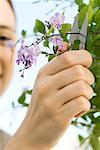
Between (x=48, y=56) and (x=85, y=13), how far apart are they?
84mm

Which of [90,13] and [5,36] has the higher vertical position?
[90,13]

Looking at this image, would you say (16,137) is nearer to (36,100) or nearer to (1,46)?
(36,100)

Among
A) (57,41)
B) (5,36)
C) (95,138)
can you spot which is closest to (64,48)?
(57,41)

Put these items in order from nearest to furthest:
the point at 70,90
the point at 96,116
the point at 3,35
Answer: the point at 70,90 < the point at 96,116 < the point at 3,35

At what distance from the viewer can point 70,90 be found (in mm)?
458

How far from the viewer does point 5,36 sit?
3.50 ft

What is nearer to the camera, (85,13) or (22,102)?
(85,13)

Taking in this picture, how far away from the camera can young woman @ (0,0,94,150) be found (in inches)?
18.1

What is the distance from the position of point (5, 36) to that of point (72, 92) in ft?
2.11

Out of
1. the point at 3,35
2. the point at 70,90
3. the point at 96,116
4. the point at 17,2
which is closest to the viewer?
the point at 70,90

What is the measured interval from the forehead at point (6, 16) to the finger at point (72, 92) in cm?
65

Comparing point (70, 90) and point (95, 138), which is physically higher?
point (70, 90)

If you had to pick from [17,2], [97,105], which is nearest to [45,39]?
[97,105]

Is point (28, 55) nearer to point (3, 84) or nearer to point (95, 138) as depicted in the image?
point (95, 138)
